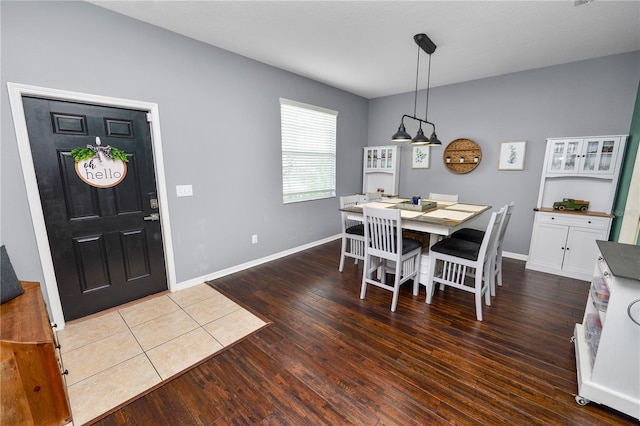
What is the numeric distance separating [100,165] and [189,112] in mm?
996

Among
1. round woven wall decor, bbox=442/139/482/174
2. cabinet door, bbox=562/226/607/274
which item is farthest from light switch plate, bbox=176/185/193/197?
cabinet door, bbox=562/226/607/274

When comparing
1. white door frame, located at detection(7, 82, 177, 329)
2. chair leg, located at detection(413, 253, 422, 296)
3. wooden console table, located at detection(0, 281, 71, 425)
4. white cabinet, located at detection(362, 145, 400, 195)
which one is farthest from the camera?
white cabinet, located at detection(362, 145, 400, 195)

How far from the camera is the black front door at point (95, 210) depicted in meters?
2.10

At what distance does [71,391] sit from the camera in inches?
65.1

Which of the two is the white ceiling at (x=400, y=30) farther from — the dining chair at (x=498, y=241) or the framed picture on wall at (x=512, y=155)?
the dining chair at (x=498, y=241)

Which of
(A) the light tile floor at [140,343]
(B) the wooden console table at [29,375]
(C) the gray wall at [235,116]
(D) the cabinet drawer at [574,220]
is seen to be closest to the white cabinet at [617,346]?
(D) the cabinet drawer at [574,220]

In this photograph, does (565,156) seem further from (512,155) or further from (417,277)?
(417,277)

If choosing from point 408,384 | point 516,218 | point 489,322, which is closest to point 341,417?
point 408,384

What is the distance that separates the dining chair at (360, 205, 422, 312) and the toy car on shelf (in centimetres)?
212

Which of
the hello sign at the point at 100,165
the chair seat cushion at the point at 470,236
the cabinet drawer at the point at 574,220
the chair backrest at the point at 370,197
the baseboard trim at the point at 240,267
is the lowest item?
the baseboard trim at the point at 240,267

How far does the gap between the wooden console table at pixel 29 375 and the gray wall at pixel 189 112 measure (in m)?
1.00

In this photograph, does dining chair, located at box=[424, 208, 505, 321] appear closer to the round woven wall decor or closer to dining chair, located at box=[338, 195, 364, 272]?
dining chair, located at box=[338, 195, 364, 272]

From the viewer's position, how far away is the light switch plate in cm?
281

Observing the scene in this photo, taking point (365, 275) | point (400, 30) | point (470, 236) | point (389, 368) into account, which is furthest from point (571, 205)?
point (389, 368)
